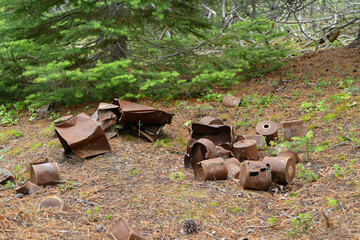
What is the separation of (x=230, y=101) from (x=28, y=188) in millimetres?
4678

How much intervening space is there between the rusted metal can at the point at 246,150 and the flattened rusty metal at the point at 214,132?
47cm

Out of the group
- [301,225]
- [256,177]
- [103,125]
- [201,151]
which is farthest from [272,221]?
[103,125]

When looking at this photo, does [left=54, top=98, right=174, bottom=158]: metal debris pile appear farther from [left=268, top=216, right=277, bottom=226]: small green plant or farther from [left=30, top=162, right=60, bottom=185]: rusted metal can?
[left=268, top=216, right=277, bottom=226]: small green plant

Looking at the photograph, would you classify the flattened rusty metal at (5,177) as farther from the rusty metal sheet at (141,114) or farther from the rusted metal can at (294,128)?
the rusted metal can at (294,128)

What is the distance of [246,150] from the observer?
446 cm

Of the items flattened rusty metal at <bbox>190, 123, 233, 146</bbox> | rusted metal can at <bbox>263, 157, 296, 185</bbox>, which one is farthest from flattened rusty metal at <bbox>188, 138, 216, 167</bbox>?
rusted metal can at <bbox>263, 157, 296, 185</bbox>

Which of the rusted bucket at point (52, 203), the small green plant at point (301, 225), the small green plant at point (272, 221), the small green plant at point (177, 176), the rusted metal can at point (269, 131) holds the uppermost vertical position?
the small green plant at point (301, 225)

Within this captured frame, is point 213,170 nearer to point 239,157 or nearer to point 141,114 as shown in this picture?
point 239,157

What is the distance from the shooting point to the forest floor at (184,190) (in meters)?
2.76

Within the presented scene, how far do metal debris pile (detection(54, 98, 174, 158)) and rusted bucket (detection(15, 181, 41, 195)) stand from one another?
1.05 metres

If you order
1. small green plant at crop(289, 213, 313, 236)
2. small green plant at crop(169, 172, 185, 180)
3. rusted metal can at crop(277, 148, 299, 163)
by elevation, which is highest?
small green plant at crop(289, 213, 313, 236)

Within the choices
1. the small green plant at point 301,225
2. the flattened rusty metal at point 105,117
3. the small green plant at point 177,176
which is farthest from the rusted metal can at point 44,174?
the small green plant at point 301,225

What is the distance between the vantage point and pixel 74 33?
6816 mm

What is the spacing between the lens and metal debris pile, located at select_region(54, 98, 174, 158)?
15.6 feet
